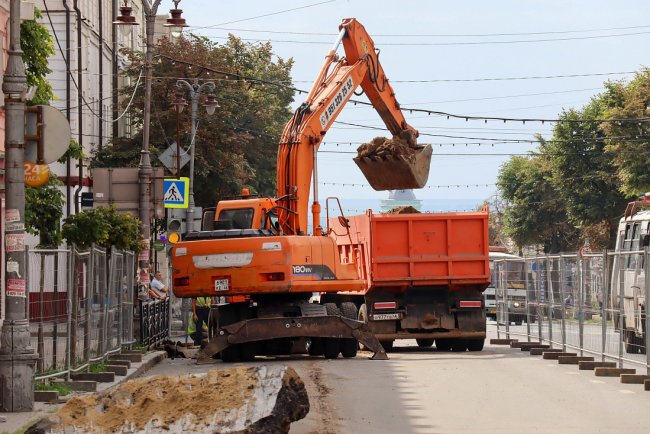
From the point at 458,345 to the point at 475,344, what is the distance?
38 cm

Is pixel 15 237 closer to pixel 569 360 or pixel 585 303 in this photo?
pixel 569 360

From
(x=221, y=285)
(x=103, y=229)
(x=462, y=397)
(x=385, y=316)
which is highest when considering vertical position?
(x=103, y=229)

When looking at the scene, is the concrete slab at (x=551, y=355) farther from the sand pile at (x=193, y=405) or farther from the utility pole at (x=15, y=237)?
the sand pile at (x=193, y=405)

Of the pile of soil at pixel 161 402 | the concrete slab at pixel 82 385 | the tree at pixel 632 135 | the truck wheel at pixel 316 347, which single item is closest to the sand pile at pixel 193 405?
the pile of soil at pixel 161 402

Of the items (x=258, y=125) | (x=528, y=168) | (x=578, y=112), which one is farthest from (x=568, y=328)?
(x=528, y=168)

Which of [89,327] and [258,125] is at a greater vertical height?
[258,125]

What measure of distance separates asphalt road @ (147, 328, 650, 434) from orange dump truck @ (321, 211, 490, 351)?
9.88ft

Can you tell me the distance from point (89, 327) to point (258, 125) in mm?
43293

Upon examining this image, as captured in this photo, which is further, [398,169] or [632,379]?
[398,169]

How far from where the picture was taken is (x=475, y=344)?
26594 mm

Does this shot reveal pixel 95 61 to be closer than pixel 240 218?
No

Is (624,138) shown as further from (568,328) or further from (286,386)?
(286,386)

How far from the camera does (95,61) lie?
2141 inches

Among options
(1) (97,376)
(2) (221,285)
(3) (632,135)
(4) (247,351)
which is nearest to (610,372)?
(4) (247,351)
